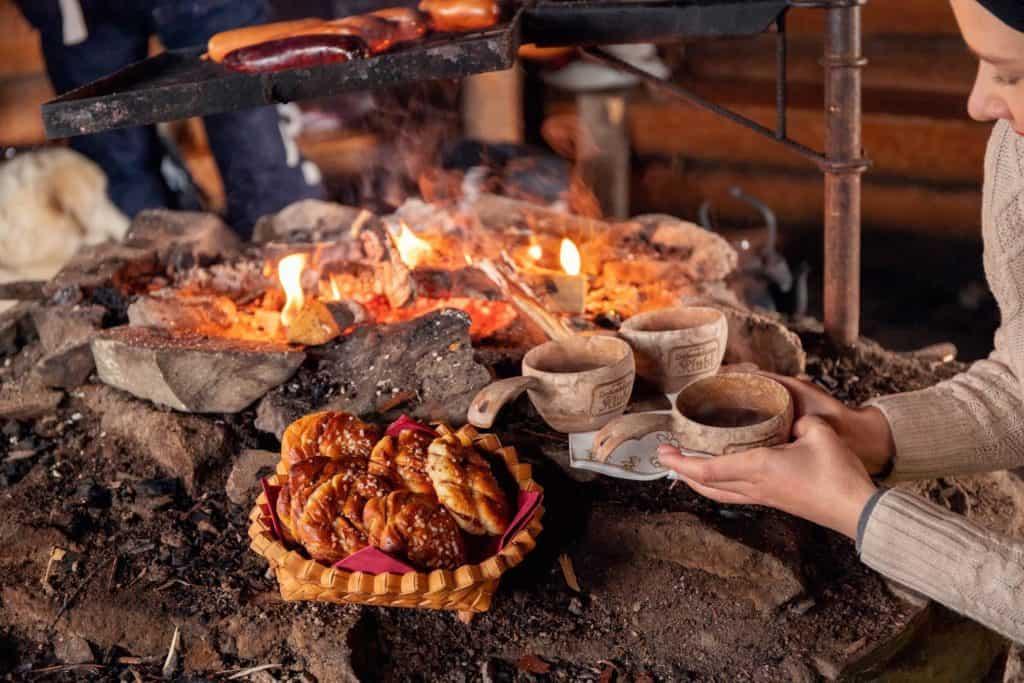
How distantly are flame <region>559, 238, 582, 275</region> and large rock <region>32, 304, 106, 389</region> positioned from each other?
189 centimetres

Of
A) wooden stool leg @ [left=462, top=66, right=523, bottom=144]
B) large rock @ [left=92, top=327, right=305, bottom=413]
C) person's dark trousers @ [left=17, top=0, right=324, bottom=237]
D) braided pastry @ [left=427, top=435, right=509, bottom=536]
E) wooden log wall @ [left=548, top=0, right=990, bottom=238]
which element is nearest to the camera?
braided pastry @ [left=427, top=435, right=509, bottom=536]

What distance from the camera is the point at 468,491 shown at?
2.96 meters

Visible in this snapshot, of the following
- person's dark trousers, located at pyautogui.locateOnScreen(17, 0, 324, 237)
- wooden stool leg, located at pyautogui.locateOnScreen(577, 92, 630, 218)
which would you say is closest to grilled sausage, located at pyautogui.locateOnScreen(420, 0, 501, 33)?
person's dark trousers, located at pyautogui.locateOnScreen(17, 0, 324, 237)

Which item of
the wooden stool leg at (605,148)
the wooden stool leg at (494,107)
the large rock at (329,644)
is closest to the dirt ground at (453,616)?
the large rock at (329,644)

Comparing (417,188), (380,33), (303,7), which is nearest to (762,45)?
(417,188)

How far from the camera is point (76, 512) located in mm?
3723

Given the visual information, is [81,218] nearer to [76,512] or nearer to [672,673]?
[76,512]

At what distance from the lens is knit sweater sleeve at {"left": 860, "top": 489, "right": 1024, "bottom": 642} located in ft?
7.68

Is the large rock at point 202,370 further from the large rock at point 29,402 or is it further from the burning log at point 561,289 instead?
the burning log at point 561,289

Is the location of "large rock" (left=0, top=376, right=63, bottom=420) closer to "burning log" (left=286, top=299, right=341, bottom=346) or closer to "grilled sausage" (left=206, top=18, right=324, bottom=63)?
"burning log" (left=286, top=299, right=341, bottom=346)

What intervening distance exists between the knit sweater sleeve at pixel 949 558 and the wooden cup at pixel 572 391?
98cm

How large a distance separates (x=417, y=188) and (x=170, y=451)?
14.1ft

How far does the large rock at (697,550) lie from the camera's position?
3.15 metres

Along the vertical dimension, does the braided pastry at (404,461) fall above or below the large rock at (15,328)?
above
